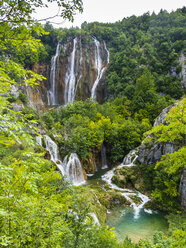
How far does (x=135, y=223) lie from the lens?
10578 mm

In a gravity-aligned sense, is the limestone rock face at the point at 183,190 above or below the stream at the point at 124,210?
above

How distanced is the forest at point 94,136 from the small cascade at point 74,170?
0.54m

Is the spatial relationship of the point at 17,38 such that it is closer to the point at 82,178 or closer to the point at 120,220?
the point at 120,220

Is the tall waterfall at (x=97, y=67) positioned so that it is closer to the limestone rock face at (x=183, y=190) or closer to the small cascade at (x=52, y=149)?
the small cascade at (x=52, y=149)

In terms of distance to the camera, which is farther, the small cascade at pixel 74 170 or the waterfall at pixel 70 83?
the waterfall at pixel 70 83

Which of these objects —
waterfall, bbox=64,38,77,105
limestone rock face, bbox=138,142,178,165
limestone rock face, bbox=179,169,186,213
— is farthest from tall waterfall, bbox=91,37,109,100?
limestone rock face, bbox=179,169,186,213

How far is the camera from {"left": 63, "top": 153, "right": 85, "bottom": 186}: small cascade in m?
16.1

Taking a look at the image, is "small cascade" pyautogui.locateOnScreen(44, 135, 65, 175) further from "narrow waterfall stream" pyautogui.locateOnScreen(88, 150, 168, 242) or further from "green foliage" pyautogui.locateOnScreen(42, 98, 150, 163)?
"narrow waterfall stream" pyautogui.locateOnScreen(88, 150, 168, 242)

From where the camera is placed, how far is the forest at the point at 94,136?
116 inches

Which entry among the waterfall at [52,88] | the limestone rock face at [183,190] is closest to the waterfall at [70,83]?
the waterfall at [52,88]

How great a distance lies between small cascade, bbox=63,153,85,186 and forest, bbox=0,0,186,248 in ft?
1.78

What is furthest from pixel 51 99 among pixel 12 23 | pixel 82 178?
pixel 12 23

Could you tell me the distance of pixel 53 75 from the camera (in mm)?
37625

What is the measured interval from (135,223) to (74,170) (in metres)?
7.84
